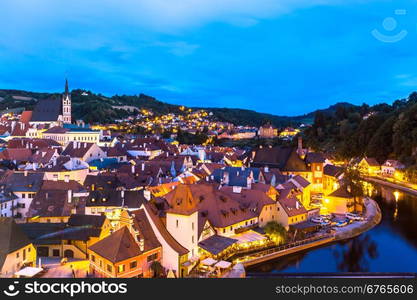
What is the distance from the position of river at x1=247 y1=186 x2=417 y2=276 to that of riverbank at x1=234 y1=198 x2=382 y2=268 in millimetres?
342

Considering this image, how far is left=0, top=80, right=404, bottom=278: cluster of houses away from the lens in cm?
2098

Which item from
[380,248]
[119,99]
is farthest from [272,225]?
[119,99]

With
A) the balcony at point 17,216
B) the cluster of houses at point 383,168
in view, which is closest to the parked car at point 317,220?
the balcony at point 17,216

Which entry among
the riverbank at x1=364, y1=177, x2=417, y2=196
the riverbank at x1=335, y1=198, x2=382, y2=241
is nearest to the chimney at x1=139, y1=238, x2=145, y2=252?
the riverbank at x1=335, y1=198, x2=382, y2=241

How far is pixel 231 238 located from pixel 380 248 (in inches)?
435

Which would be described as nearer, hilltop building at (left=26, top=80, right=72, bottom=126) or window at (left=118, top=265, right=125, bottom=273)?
window at (left=118, top=265, right=125, bottom=273)

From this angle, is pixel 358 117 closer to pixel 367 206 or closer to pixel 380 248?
pixel 367 206

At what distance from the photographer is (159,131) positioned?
118875 millimetres

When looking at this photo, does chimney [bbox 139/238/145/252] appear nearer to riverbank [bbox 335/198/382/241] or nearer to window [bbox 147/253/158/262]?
window [bbox 147/253/158/262]

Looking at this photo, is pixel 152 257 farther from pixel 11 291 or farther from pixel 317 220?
pixel 317 220

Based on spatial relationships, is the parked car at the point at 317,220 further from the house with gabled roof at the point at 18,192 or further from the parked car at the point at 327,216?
the house with gabled roof at the point at 18,192

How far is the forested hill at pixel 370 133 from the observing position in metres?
70.9

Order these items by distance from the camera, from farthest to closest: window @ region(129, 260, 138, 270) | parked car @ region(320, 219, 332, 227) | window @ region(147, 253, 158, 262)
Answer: parked car @ region(320, 219, 332, 227) < window @ region(147, 253, 158, 262) < window @ region(129, 260, 138, 270)

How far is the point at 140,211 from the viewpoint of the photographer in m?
22.8
